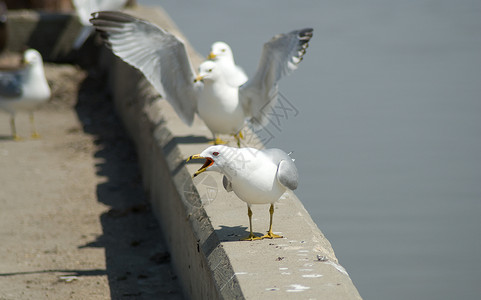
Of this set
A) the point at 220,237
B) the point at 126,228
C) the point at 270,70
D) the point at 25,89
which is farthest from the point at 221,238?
the point at 25,89

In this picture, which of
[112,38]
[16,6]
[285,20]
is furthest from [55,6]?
[112,38]

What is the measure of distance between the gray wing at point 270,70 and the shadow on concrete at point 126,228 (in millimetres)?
1193

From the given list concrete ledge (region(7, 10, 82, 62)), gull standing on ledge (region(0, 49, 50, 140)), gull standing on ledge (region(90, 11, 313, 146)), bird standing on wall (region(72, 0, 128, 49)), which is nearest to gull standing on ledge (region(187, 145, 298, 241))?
gull standing on ledge (region(90, 11, 313, 146))

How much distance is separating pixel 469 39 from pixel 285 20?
3.13 meters

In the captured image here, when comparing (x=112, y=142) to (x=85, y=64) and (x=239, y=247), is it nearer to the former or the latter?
(x=85, y=64)

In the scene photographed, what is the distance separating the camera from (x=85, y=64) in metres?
10.4

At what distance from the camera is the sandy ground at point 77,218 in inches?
183

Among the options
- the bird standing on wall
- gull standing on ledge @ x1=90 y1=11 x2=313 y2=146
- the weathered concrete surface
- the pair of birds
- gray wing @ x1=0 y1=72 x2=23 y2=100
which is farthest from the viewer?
the bird standing on wall

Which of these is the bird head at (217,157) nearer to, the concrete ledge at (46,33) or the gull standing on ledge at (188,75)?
the gull standing on ledge at (188,75)

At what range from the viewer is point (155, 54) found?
5.08 metres

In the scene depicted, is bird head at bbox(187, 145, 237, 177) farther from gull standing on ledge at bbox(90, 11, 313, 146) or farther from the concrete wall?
gull standing on ledge at bbox(90, 11, 313, 146)

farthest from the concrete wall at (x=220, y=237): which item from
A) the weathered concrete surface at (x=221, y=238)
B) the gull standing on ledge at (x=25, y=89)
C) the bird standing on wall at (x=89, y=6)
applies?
the bird standing on wall at (x=89, y=6)

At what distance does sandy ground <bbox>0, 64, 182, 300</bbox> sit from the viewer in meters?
4.64

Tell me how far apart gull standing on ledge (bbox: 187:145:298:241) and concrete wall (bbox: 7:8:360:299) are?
0.26 metres
